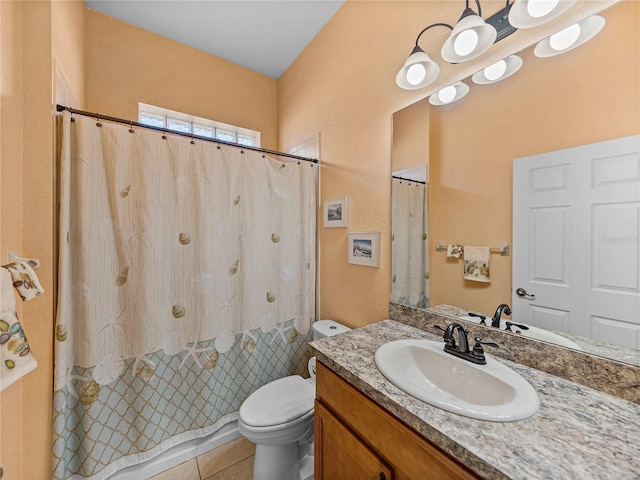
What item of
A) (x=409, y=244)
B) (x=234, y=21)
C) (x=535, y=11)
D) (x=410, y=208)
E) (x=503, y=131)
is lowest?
(x=409, y=244)

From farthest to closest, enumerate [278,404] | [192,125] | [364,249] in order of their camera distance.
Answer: [192,125] < [364,249] < [278,404]

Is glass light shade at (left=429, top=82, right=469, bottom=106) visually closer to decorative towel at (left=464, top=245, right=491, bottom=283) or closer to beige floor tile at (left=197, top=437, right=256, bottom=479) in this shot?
decorative towel at (left=464, top=245, right=491, bottom=283)

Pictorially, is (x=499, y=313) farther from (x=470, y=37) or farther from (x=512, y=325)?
(x=470, y=37)

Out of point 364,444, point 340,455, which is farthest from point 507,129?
point 340,455

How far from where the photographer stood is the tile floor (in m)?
1.41

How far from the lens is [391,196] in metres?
1.43

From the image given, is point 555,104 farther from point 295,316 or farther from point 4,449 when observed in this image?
point 4,449

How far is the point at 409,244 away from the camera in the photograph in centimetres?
136

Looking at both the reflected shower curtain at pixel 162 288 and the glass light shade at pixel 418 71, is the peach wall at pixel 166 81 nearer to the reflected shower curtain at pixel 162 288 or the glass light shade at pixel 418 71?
the reflected shower curtain at pixel 162 288

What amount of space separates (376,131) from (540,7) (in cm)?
80

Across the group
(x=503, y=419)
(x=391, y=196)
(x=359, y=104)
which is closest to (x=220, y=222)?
(x=391, y=196)

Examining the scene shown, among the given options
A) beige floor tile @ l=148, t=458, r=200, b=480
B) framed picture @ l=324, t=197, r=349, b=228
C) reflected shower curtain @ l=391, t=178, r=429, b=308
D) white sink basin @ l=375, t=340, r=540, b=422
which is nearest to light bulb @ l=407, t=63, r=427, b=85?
reflected shower curtain @ l=391, t=178, r=429, b=308

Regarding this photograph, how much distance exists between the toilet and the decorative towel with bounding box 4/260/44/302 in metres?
0.99

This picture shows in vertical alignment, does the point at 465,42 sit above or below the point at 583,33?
above
